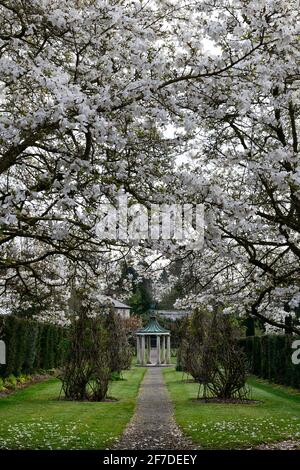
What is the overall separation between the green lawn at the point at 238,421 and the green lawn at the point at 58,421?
1.24 meters

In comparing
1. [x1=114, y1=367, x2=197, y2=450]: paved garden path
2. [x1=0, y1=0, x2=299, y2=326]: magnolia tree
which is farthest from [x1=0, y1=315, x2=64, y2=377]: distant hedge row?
[x1=0, y1=0, x2=299, y2=326]: magnolia tree

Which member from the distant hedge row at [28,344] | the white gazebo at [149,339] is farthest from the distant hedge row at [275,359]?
the white gazebo at [149,339]

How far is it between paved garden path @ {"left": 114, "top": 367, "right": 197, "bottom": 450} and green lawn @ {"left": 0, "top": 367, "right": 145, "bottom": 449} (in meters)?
0.20

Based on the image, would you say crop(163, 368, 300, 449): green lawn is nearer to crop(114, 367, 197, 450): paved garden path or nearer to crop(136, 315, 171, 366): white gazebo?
crop(114, 367, 197, 450): paved garden path

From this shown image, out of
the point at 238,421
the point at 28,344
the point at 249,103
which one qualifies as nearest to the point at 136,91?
the point at 249,103

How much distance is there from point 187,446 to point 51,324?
1617 cm

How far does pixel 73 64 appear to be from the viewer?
6605 mm

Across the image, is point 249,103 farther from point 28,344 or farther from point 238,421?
point 28,344

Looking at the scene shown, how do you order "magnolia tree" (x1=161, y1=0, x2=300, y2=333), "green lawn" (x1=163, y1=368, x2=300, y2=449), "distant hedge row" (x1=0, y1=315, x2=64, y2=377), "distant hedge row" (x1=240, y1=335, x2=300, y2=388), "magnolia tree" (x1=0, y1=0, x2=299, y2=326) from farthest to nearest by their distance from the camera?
"distant hedge row" (x1=240, y1=335, x2=300, y2=388) → "distant hedge row" (x1=0, y1=315, x2=64, y2=377) → "green lawn" (x1=163, y1=368, x2=300, y2=449) → "magnolia tree" (x1=161, y1=0, x2=300, y2=333) → "magnolia tree" (x1=0, y1=0, x2=299, y2=326)

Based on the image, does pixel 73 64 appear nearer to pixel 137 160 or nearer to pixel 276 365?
pixel 137 160

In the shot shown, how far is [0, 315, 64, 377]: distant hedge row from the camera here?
17281 millimetres

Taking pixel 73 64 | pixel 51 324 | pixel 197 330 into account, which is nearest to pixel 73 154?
pixel 73 64

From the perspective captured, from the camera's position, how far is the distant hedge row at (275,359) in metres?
18.0

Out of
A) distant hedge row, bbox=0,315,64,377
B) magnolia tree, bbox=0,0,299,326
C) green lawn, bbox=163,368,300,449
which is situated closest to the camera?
magnolia tree, bbox=0,0,299,326
